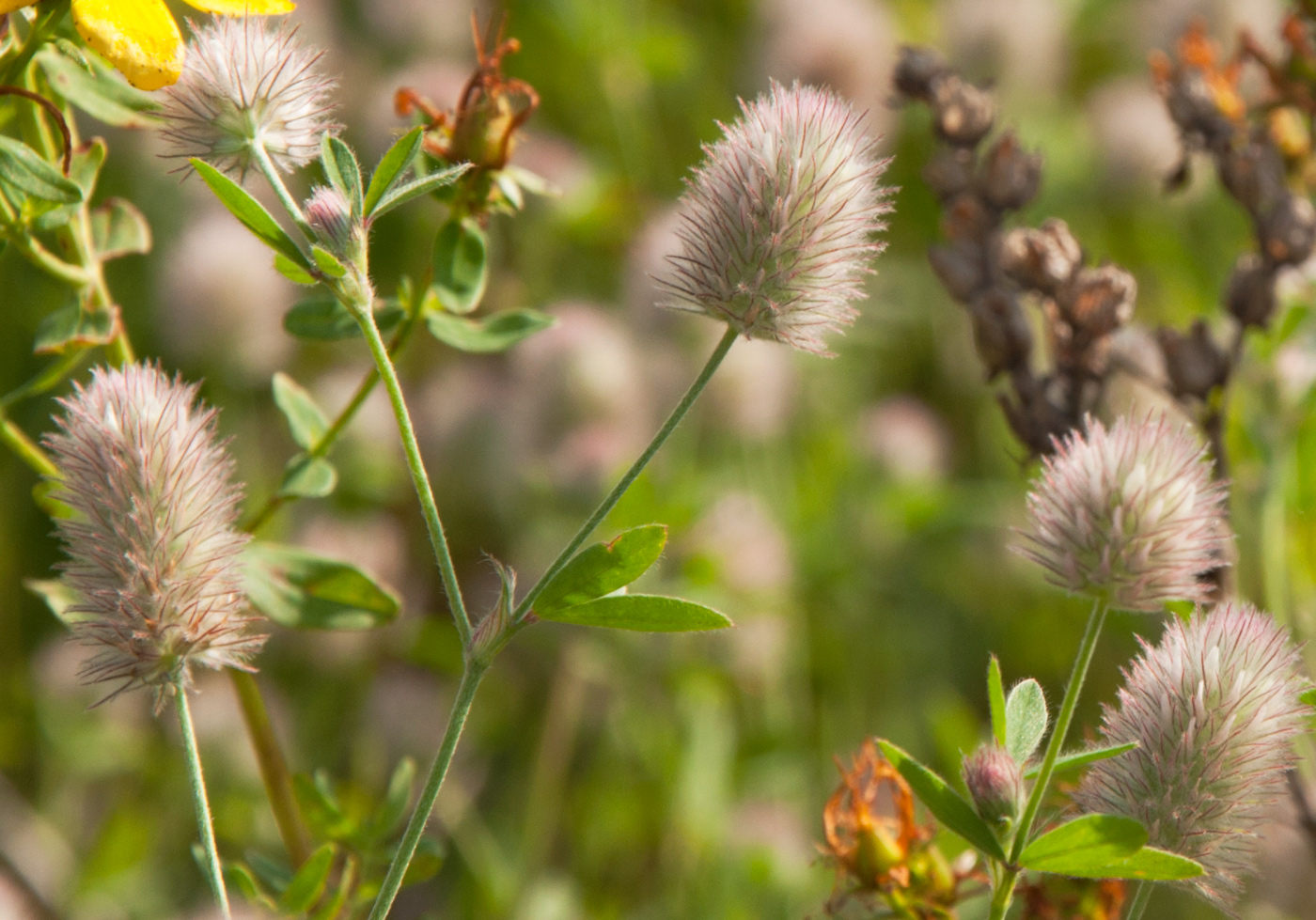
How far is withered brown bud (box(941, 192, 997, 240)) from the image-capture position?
104 centimetres

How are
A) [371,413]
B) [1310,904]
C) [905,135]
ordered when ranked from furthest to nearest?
Result: 1. [905,135]
2. [371,413]
3. [1310,904]

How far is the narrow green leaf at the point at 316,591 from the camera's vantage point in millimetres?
904

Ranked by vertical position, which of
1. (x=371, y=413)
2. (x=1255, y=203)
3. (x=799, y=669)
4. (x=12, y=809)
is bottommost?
(x=12, y=809)

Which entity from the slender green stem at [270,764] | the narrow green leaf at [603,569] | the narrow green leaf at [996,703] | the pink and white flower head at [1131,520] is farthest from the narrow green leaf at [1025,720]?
the slender green stem at [270,764]

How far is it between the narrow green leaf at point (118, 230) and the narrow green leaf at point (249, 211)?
309 mm

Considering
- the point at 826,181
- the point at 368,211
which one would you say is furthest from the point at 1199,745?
the point at 368,211

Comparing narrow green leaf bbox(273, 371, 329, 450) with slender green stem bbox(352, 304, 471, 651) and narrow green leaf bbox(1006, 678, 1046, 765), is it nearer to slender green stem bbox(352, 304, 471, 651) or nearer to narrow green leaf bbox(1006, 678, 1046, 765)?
slender green stem bbox(352, 304, 471, 651)

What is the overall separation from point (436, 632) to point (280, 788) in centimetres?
92

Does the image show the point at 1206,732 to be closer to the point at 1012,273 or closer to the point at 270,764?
the point at 1012,273

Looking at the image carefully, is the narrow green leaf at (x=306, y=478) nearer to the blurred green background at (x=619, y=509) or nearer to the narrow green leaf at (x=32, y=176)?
the narrow green leaf at (x=32, y=176)

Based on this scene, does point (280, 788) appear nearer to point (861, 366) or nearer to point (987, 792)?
point (987, 792)

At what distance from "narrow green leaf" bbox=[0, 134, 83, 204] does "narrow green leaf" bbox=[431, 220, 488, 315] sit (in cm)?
24

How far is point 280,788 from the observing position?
0.95 metres

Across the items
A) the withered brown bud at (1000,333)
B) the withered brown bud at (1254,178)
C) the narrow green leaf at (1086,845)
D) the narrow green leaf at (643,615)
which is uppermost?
the withered brown bud at (1254,178)
